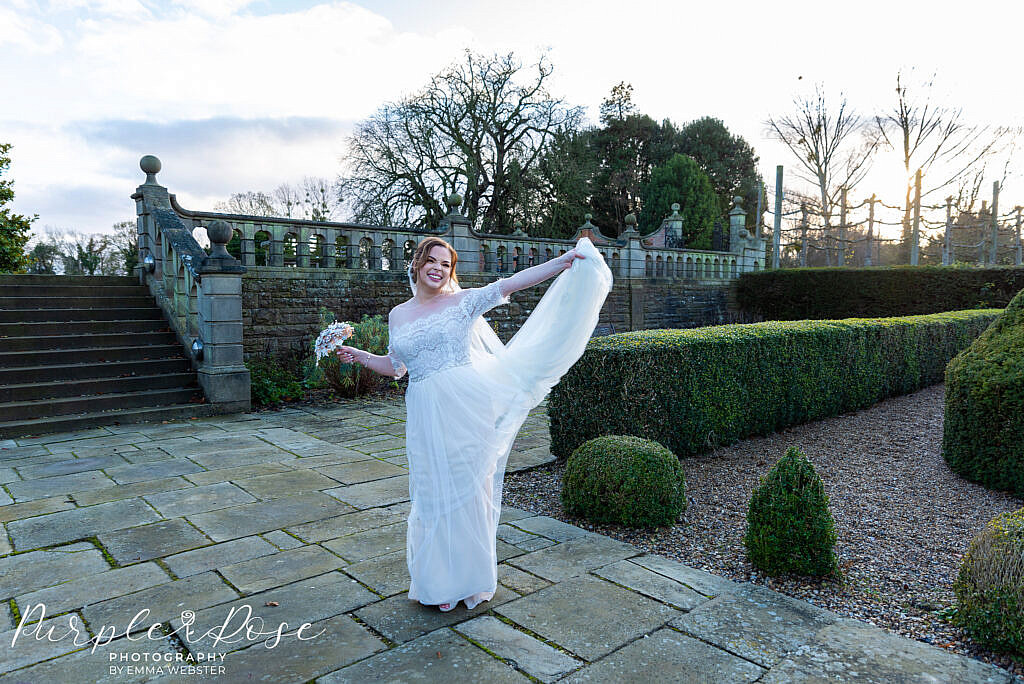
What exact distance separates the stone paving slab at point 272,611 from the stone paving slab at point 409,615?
0.34ft

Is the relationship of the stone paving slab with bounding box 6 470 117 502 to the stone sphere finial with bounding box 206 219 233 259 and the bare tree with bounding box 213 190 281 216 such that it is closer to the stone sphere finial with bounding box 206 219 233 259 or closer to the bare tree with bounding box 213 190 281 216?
the stone sphere finial with bounding box 206 219 233 259

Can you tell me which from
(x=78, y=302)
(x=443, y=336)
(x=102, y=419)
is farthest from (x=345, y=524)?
(x=78, y=302)

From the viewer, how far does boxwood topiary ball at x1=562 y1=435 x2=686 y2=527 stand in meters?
4.16

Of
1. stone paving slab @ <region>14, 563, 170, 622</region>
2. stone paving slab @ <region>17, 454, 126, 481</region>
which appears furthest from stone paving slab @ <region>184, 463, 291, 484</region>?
stone paving slab @ <region>14, 563, 170, 622</region>

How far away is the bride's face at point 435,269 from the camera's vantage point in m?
3.15

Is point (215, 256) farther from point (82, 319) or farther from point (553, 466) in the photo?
point (553, 466)

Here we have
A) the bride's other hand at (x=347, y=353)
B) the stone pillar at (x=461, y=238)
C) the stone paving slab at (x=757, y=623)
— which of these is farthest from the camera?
the stone pillar at (x=461, y=238)

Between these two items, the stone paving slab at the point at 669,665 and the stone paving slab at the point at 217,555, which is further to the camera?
the stone paving slab at the point at 217,555

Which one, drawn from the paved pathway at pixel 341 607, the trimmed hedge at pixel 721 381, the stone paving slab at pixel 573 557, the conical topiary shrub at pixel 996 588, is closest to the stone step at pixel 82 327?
the paved pathway at pixel 341 607

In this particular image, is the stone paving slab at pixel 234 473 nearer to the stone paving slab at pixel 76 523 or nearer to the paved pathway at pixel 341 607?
the paved pathway at pixel 341 607

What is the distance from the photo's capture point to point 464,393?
3080mm

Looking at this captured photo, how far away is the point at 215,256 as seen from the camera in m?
8.16

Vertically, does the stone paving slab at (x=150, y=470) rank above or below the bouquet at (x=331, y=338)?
below

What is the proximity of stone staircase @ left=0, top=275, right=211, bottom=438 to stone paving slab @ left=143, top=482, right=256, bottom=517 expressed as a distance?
3.15 m
